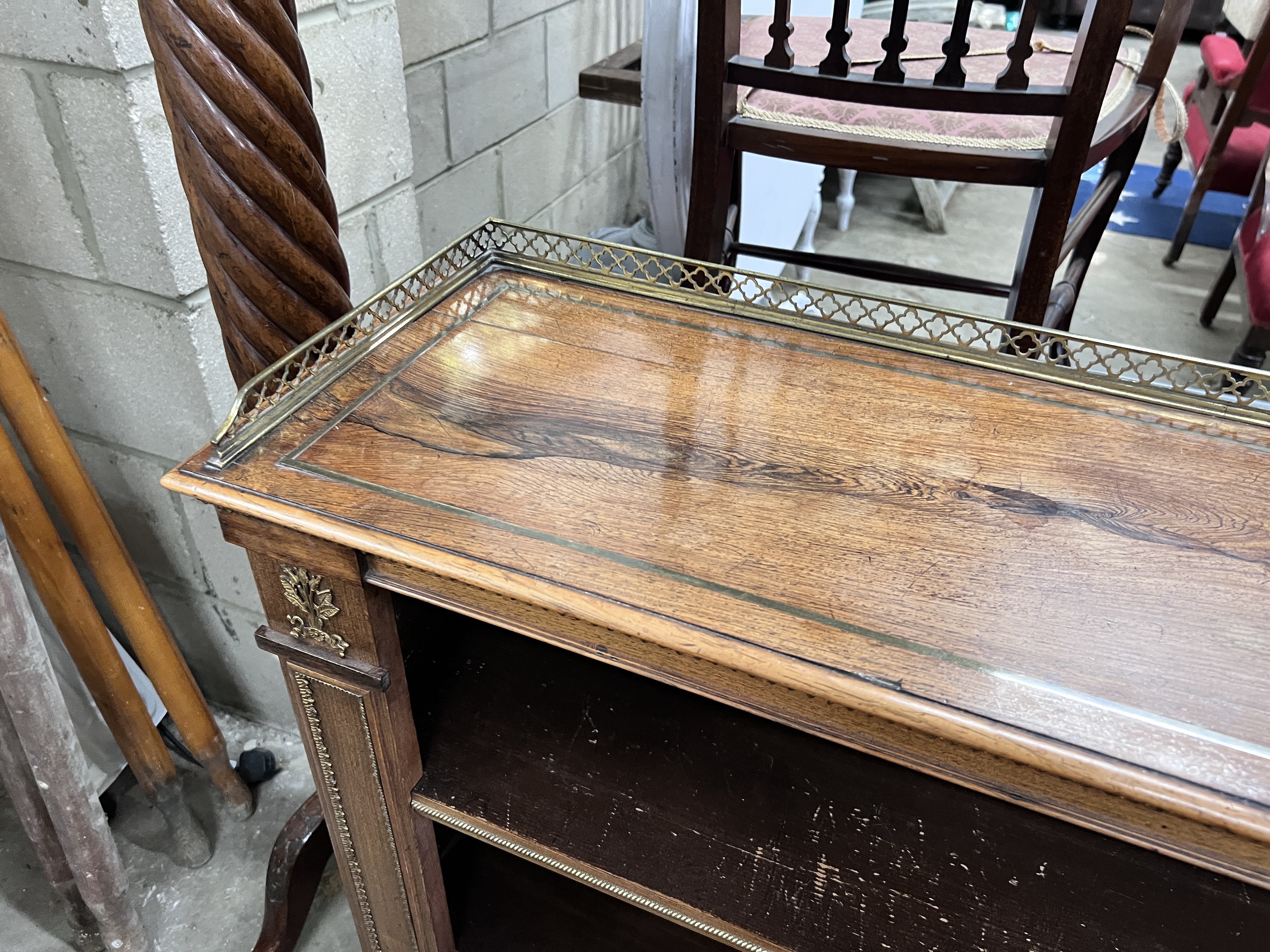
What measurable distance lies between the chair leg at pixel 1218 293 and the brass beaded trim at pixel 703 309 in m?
1.93

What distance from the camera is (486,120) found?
166 centimetres

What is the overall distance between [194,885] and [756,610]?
1078 mm

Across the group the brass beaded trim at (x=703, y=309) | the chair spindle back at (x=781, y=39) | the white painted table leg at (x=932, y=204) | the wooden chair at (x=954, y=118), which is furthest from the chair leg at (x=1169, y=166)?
the brass beaded trim at (x=703, y=309)

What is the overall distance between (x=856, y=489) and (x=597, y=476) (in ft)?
0.64

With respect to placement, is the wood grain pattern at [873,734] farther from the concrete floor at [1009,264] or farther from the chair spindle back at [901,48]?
the concrete floor at [1009,264]

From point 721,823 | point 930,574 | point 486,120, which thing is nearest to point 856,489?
point 930,574

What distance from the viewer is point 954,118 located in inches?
52.4

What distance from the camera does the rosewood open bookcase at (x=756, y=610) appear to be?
54cm

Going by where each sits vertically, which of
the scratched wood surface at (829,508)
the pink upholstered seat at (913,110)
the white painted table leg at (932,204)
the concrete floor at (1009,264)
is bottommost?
the concrete floor at (1009,264)

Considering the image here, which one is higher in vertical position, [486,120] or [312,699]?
[486,120]

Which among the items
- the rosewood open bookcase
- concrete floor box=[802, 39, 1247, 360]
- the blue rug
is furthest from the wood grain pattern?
the blue rug

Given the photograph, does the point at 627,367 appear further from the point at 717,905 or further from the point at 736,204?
the point at 736,204

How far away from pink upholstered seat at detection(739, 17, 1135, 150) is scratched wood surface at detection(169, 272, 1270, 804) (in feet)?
2.05

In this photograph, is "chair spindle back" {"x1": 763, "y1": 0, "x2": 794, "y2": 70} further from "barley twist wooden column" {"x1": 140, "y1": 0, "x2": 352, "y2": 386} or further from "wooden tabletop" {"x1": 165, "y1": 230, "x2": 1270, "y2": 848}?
"barley twist wooden column" {"x1": 140, "y1": 0, "x2": 352, "y2": 386}
